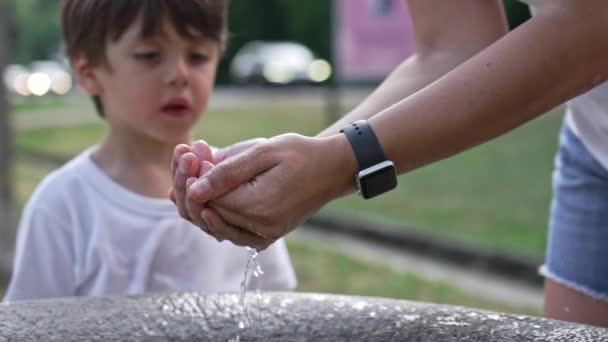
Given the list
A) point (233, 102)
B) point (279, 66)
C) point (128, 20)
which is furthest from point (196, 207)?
point (279, 66)

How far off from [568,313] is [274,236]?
0.84 m

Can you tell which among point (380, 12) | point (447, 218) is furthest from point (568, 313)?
point (380, 12)

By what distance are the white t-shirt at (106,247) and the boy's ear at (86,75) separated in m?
0.26

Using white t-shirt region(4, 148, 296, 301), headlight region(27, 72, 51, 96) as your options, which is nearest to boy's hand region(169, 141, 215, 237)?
white t-shirt region(4, 148, 296, 301)

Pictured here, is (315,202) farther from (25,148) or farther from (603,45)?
(25,148)

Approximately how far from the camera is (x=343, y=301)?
1.92 m

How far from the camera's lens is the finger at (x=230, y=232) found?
1.52 m

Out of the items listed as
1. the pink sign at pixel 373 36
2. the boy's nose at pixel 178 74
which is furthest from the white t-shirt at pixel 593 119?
the pink sign at pixel 373 36

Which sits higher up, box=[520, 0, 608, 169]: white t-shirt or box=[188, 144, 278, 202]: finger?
box=[520, 0, 608, 169]: white t-shirt

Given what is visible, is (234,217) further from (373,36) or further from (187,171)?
(373,36)

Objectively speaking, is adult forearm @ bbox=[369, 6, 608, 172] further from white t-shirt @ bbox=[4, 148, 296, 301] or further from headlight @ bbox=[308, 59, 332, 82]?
headlight @ bbox=[308, 59, 332, 82]

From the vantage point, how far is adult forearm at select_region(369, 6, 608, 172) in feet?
4.74

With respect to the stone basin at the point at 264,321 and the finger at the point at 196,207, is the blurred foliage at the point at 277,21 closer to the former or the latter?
the stone basin at the point at 264,321

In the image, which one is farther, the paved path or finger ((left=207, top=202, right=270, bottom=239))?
the paved path
